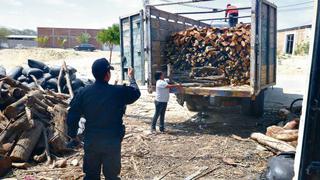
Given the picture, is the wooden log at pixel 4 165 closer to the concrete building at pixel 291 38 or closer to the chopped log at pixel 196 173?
the chopped log at pixel 196 173

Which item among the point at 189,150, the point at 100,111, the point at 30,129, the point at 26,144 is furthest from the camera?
the point at 189,150

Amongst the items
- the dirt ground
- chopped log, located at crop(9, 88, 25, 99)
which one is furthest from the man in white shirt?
chopped log, located at crop(9, 88, 25, 99)

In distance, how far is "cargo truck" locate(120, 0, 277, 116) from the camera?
6941 mm

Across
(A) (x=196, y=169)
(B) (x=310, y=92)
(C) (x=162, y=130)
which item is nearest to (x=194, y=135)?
(C) (x=162, y=130)

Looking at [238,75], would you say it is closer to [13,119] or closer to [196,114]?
[196,114]

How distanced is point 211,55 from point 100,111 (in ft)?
17.4

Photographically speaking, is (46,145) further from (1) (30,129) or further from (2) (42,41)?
(2) (42,41)

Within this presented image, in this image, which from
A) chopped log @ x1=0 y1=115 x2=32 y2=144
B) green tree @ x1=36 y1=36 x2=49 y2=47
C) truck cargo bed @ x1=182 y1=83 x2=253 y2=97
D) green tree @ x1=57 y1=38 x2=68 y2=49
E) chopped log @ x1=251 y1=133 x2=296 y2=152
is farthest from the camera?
green tree @ x1=57 y1=38 x2=68 y2=49

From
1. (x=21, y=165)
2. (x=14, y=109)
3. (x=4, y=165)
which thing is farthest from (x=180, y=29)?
(x=4, y=165)

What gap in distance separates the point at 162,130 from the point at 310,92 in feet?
19.0

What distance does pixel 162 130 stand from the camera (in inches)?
300

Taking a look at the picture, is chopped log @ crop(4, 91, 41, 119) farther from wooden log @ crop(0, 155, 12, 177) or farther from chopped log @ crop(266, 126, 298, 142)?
chopped log @ crop(266, 126, 298, 142)

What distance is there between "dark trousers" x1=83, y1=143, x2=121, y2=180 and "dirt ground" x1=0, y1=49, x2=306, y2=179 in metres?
1.37

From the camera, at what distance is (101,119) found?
3525 mm
